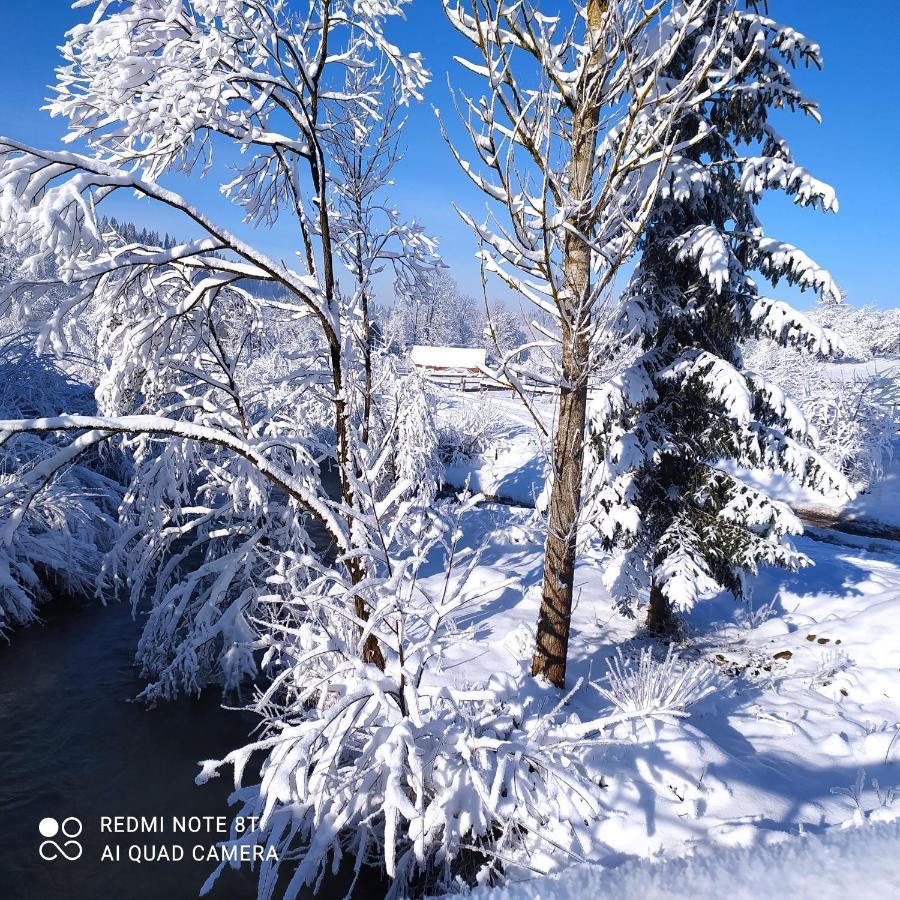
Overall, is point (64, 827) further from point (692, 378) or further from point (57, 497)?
point (692, 378)

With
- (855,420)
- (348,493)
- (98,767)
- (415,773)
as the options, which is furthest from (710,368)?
(855,420)

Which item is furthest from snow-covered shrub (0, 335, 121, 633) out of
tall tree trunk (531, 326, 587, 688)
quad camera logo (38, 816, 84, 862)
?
tall tree trunk (531, 326, 587, 688)

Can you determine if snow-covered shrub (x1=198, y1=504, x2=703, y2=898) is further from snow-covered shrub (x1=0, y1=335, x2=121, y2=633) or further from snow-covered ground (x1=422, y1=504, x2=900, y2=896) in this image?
snow-covered shrub (x1=0, y1=335, x2=121, y2=633)

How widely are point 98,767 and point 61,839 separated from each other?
35.6 inches

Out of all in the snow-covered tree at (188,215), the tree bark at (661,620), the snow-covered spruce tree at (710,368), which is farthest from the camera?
the tree bark at (661,620)

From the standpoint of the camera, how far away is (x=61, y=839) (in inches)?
201

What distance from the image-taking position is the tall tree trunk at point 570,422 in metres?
4.13

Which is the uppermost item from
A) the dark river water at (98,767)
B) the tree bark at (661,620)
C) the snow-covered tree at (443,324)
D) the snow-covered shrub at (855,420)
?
the snow-covered tree at (443,324)

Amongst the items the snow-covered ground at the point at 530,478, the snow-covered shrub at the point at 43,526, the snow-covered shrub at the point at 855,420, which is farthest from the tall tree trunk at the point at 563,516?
the snow-covered shrub at the point at 855,420

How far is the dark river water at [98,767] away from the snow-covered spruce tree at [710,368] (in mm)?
5430

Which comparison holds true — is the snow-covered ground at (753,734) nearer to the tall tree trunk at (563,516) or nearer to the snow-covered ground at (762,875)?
the snow-covered ground at (762,875)

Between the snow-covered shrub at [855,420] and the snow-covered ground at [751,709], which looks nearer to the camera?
the snow-covered ground at [751,709]

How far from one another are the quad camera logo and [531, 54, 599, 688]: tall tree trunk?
4.93 metres

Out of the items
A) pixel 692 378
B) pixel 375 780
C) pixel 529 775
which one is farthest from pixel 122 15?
pixel 692 378
